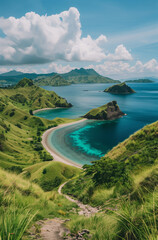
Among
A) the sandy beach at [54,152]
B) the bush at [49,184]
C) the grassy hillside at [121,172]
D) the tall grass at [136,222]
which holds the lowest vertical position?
the sandy beach at [54,152]

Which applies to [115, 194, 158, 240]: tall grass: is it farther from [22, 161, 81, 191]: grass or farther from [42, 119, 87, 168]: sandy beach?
[42, 119, 87, 168]: sandy beach

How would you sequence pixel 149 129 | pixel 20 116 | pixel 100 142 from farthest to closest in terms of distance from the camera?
pixel 20 116 < pixel 100 142 < pixel 149 129

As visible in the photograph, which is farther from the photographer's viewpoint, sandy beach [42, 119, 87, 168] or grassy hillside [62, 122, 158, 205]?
sandy beach [42, 119, 87, 168]

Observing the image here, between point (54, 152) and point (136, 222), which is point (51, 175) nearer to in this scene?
point (54, 152)

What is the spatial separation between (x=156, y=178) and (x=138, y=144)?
105 ft

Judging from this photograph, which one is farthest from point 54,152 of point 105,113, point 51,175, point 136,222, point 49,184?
point 105,113

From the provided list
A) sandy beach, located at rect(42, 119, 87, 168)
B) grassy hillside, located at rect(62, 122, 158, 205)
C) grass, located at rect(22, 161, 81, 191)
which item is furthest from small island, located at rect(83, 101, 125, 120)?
grassy hillside, located at rect(62, 122, 158, 205)

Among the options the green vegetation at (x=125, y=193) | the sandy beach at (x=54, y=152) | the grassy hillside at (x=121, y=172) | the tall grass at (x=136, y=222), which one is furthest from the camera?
the sandy beach at (x=54, y=152)

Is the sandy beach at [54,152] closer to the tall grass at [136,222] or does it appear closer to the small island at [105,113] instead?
the small island at [105,113]

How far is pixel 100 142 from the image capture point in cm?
9719

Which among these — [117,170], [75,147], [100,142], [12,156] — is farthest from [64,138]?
[117,170]

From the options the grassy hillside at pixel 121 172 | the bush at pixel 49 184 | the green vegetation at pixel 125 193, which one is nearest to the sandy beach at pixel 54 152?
the bush at pixel 49 184

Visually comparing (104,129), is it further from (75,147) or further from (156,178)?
(156,178)

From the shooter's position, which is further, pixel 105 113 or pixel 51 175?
pixel 105 113
